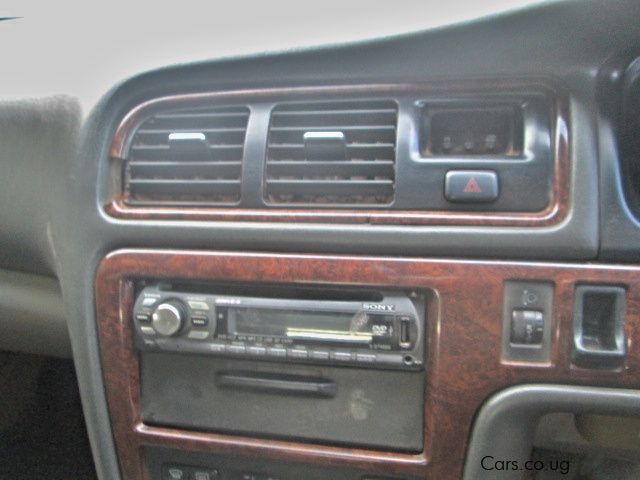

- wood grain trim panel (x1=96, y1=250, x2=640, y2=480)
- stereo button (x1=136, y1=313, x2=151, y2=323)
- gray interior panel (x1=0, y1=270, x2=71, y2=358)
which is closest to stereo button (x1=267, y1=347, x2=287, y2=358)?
wood grain trim panel (x1=96, y1=250, x2=640, y2=480)

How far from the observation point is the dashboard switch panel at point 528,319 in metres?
0.84

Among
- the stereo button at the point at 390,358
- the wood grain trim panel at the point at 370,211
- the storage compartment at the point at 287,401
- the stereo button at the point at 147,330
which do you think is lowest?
the storage compartment at the point at 287,401

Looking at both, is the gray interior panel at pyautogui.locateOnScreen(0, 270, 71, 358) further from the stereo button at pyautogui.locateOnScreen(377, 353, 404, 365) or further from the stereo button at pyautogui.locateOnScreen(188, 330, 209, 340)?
the stereo button at pyautogui.locateOnScreen(377, 353, 404, 365)

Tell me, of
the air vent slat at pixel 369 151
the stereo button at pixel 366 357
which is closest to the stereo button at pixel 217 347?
the stereo button at pixel 366 357

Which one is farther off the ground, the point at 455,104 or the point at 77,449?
the point at 455,104

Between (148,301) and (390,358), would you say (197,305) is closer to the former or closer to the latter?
(148,301)

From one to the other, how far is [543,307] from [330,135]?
1.25 feet

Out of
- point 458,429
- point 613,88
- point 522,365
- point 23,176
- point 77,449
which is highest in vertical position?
point 613,88

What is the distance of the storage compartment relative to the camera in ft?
3.04

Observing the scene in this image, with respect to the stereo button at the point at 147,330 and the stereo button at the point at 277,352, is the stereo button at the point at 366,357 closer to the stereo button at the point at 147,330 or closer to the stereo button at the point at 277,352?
the stereo button at the point at 277,352

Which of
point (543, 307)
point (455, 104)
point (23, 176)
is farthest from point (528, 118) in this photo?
point (23, 176)

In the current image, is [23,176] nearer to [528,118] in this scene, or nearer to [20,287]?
[20,287]

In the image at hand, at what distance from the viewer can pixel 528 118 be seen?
85cm

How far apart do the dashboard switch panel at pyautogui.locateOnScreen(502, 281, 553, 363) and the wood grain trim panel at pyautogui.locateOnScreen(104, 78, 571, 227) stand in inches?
3.6
